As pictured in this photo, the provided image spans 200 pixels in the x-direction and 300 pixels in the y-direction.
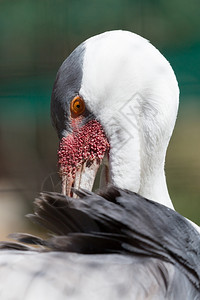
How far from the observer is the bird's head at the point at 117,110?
→ 1.42 m

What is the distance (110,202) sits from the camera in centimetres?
102

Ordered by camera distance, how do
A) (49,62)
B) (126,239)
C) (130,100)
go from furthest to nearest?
(49,62)
(130,100)
(126,239)

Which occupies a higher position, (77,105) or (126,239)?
(77,105)

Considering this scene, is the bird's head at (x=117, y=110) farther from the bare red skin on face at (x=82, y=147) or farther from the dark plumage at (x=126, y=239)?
the dark plumage at (x=126, y=239)

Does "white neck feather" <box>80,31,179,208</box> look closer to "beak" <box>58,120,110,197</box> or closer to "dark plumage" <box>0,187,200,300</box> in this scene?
"beak" <box>58,120,110,197</box>

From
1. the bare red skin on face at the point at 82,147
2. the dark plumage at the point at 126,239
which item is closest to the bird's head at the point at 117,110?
the bare red skin on face at the point at 82,147

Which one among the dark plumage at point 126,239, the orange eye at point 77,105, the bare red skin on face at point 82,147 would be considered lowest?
the dark plumage at point 126,239

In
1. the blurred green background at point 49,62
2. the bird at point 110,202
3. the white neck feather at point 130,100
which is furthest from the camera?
the blurred green background at point 49,62

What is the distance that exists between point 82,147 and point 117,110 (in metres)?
0.12

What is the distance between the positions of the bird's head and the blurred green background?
1.13 meters

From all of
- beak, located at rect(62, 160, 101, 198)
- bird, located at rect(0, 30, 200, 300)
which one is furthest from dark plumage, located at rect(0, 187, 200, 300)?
beak, located at rect(62, 160, 101, 198)

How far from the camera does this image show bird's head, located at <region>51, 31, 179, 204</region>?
142cm

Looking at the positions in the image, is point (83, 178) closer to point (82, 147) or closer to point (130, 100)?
point (82, 147)

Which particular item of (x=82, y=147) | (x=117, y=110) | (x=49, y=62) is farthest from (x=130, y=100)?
(x=49, y=62)
